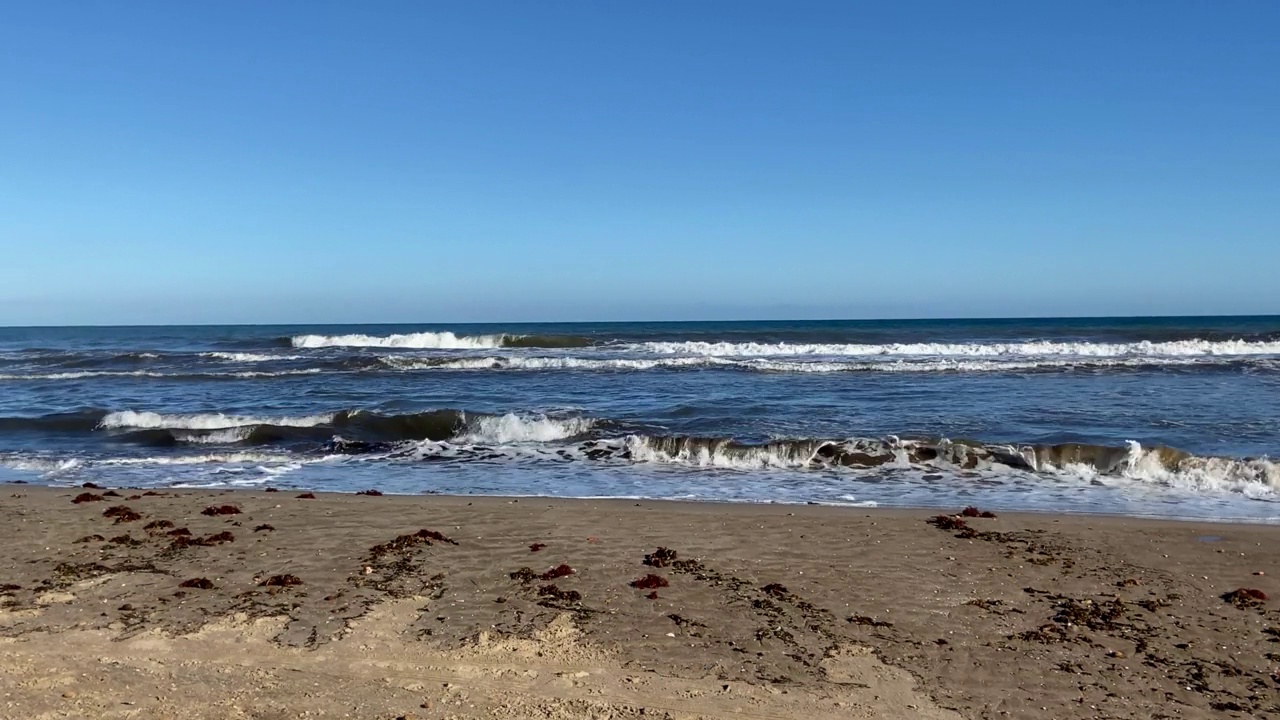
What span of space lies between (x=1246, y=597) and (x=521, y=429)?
38.0 feet

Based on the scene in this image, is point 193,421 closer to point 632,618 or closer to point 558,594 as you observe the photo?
point 558,594

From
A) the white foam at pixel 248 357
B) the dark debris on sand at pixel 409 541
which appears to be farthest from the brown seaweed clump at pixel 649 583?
the white foam at pixel 248 357

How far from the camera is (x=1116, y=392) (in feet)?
65.1

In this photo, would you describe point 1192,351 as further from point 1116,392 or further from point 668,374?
point 668,374

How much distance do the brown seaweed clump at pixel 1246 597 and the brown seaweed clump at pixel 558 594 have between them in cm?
443

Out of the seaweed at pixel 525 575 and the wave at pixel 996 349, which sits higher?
the wave at pixel 996 349

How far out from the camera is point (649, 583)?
245 inches

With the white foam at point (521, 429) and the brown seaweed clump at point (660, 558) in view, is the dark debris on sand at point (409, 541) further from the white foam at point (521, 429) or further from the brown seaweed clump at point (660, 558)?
the white foam at point (521, 429)

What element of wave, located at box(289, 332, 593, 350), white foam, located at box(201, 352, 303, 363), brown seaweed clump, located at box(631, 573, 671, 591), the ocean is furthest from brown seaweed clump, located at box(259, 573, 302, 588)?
wave, located at box(289, 332, 593, 350)

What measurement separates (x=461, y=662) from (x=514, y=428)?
11.0 metres

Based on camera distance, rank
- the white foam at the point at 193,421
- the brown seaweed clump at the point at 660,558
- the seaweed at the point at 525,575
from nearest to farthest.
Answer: the seaweed at the point at 525,575
the brown seaweed clump at the point at 660,558
the white foam at the point at 193,421

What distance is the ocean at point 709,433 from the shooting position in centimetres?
1088

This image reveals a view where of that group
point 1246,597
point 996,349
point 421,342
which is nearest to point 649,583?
point 1246,597

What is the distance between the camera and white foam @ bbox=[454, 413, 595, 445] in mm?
15242
